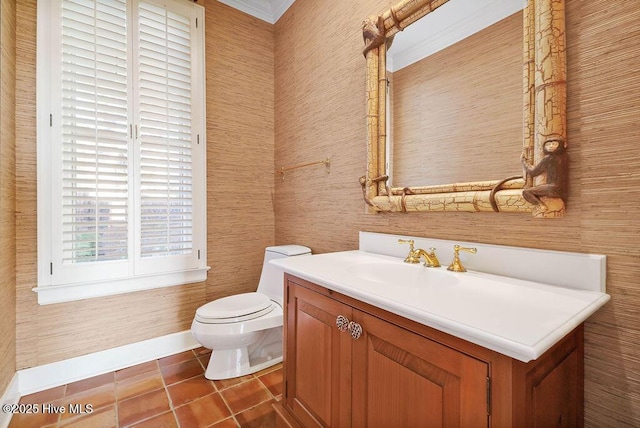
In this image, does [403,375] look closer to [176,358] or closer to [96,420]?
[96,420]

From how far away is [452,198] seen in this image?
1.09 m

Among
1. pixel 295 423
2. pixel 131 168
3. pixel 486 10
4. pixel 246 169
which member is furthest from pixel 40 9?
pixel 295 423

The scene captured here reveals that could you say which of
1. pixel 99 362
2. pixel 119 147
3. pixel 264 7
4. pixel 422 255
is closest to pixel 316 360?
pixel 422 255

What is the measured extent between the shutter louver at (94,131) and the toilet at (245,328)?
0.78 m

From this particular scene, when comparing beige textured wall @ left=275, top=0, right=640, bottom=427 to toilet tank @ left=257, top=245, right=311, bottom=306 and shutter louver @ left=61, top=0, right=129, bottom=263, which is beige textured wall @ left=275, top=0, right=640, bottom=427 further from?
shutter louver @ left=61, top=0, right=129, bottom=263

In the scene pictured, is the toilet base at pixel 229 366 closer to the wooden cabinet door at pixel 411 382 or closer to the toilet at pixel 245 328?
the toilet at pixel 245 328

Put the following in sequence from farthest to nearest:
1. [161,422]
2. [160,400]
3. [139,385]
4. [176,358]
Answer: [176,358]
[139,385]
[160,400]
[161,422]

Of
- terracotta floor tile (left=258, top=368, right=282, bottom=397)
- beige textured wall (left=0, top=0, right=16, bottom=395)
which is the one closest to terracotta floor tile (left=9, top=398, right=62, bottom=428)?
beige textured wall (left=0, top=0, right=16, bottom=395)

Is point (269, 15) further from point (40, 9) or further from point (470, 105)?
point (470, 105)

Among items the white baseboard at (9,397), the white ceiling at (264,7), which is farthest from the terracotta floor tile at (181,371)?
the white ceiling at (264,7)

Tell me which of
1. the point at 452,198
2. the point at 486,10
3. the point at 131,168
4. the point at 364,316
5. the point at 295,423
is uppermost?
the point at 486,10

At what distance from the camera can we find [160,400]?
4.87 ft

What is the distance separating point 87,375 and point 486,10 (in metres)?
2.79

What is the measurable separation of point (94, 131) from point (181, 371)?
1601 millimetres
